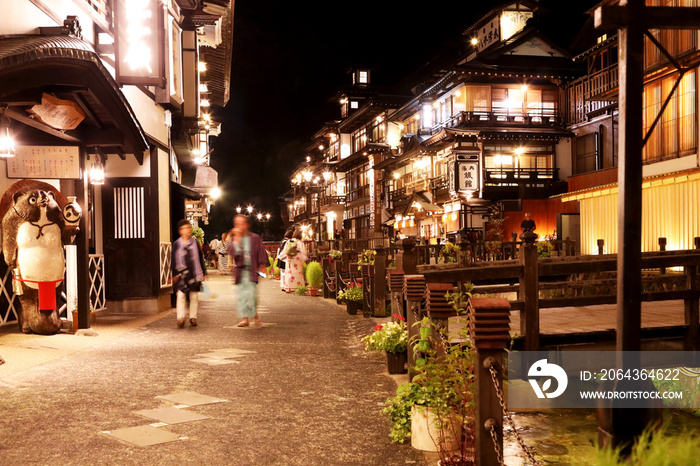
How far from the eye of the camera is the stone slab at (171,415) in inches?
237

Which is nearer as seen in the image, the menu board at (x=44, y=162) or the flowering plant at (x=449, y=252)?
the menu board at (x=44, y=162)

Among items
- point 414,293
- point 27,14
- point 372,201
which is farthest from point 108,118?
point 372,201

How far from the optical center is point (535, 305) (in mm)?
8367

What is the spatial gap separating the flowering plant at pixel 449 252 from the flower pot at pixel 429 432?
12.9 metres

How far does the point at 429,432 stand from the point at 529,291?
12.4 feet

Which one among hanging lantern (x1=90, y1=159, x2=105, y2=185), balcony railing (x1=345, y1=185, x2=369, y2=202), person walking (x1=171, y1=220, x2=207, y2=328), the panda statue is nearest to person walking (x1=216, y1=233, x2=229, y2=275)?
balcony railing (x1=345, y1=185, x2=369, y2=202)

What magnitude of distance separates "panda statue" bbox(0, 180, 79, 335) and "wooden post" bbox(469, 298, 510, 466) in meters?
9.06

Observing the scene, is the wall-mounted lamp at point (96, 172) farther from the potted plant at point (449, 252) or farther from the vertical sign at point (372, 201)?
the vertical sign at point (372, 201)

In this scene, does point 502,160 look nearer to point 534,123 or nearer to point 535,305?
point 534,123

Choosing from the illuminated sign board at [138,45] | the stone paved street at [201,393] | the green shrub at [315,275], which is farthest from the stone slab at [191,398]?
the green shrub at [315,275]

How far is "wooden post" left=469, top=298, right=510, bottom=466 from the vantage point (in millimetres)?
4336

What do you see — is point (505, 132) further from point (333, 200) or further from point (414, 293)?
point (333, 200)

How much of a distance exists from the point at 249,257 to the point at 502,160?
83.0 ft

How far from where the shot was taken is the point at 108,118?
11.5 m
